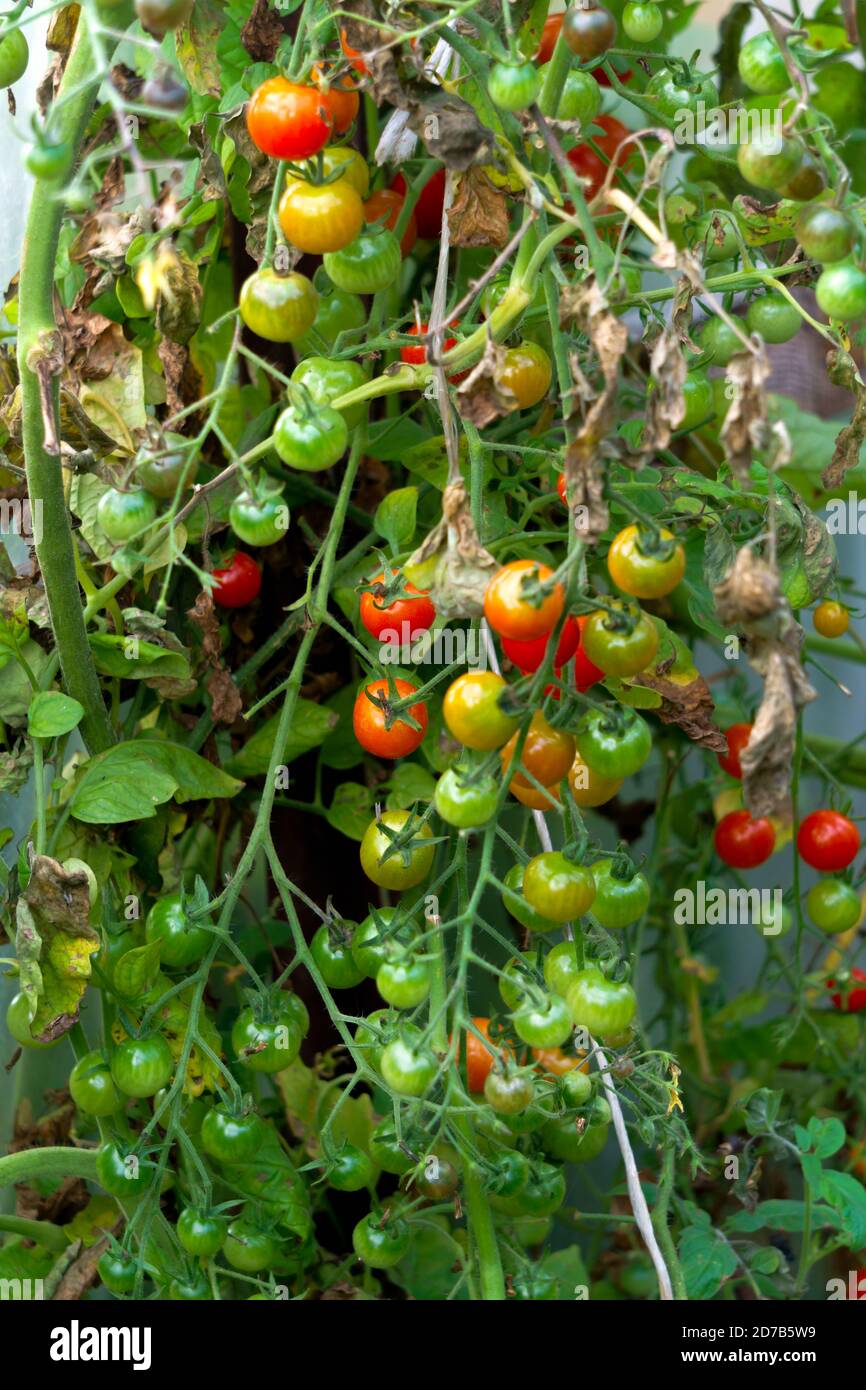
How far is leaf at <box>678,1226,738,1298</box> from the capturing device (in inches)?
33.9

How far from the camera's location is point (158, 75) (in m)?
0.54

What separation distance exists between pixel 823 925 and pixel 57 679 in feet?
1.98

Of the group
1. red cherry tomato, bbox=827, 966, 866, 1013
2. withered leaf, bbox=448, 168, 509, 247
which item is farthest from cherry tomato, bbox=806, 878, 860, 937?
withered leaf, bbox=448, 168, 509, 247

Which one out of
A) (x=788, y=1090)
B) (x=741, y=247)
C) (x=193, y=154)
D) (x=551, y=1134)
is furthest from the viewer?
(x=788, y=1090)

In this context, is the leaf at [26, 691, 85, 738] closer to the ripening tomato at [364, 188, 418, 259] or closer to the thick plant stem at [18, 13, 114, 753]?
the thick plant stem at [18, 13, 114, 753]

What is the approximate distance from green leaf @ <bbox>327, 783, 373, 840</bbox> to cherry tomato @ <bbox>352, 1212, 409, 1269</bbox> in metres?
0.25

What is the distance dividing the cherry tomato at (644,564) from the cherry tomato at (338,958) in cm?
28

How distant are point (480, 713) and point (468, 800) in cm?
4

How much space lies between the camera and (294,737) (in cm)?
89

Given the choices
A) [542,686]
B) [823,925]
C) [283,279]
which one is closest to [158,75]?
[283,279]

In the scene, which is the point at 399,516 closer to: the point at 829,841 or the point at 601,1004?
the point at 601,1004

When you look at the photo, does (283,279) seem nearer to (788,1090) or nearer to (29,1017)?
(29,1017)

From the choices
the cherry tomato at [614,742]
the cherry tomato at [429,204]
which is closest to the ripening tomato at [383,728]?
the cherry tomato at [614,742]

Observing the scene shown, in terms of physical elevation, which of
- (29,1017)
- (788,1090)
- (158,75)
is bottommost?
(788,1090)
